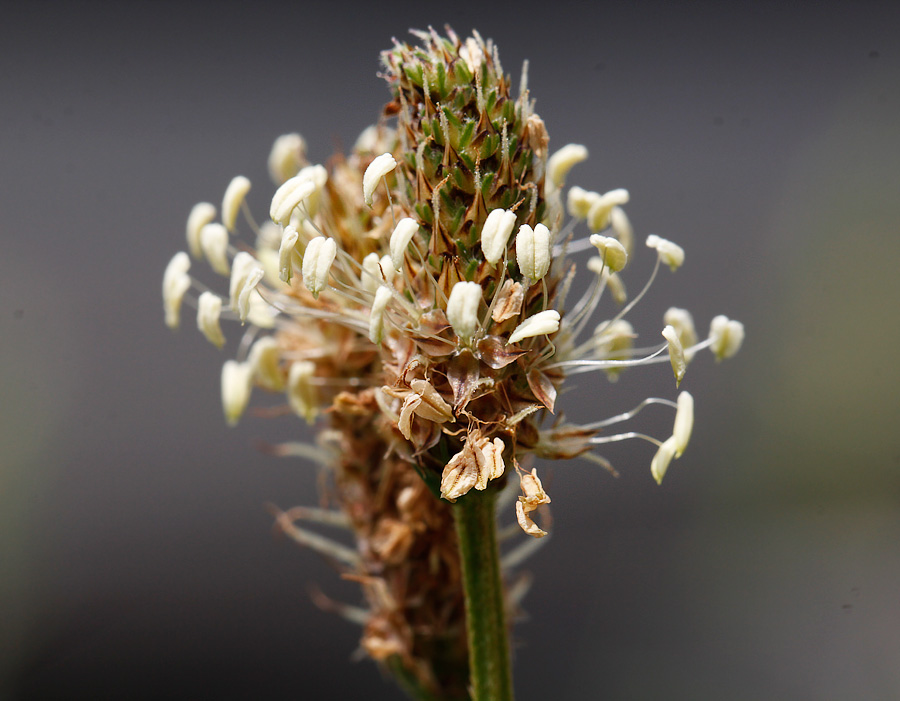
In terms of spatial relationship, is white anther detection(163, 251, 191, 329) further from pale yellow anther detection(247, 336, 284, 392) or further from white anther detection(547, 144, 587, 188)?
white anther detection(547, 144, 587, 188)

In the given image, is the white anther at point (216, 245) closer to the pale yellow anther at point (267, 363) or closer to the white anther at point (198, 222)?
the white anther at point (198, 222)

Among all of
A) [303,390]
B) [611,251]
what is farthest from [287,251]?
[611,251]

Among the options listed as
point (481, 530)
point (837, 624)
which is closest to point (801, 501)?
point (837, 624)

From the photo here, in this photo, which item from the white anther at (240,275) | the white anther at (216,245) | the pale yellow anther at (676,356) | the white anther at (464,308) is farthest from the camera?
the white anther at (216,245)

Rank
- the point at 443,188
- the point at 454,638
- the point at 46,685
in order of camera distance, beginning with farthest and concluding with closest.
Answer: the point at 46,685 → the point at 454,638 → the point at 443,188

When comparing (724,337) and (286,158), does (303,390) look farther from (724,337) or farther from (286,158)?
(724,337)

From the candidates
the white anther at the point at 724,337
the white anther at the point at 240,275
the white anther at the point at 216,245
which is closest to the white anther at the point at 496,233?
the white anther at the point at 240,275

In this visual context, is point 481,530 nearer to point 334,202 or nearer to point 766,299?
point 334,202
